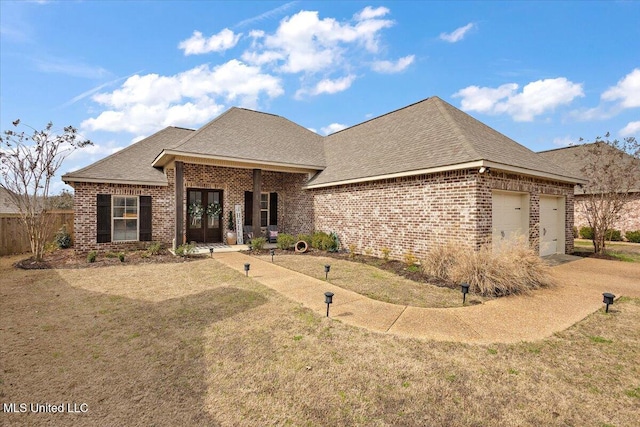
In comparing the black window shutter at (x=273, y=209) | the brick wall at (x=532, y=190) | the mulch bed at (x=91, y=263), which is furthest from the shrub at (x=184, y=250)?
the brick wall at (x=532, y=190)

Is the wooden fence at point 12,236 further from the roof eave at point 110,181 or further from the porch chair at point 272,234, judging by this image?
the porch chair at point 272,234

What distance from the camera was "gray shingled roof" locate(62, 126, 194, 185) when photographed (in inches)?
433

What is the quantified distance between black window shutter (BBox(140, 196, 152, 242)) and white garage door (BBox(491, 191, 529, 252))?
40.8 ft

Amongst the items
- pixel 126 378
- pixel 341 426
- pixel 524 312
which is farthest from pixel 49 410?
pixel 524 312

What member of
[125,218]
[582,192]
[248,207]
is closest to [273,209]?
[248,207]

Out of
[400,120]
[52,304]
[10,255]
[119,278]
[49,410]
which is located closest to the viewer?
[49,410]

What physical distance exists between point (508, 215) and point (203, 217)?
11.8m

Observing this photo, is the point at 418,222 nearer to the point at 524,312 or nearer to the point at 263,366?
the point at 524,312

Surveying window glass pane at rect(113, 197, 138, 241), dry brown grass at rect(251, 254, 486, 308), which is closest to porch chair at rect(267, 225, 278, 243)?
Answer: dry brown grass at rect(251, 254, 486, 308)

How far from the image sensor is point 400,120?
487 inches

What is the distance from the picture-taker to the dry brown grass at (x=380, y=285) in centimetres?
545

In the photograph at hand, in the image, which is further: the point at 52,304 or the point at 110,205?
the point at 110,205

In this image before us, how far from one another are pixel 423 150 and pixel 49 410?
369 inches

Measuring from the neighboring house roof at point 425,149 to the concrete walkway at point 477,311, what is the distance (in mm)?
3223
